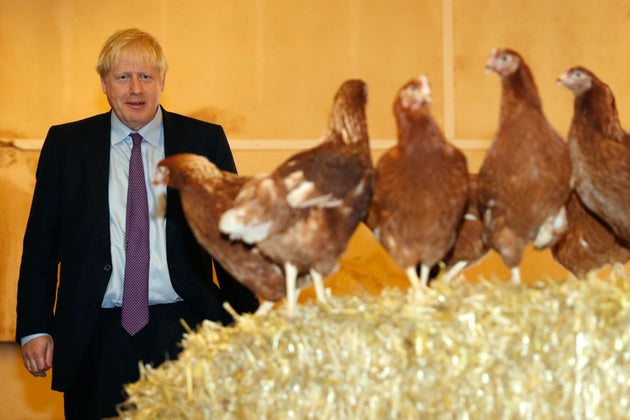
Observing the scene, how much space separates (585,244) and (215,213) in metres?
0.84

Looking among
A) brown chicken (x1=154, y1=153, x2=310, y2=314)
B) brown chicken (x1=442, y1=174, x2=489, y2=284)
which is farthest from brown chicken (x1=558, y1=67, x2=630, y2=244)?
brown chicken (x1=154, y1=153, x2=310, y2=314)

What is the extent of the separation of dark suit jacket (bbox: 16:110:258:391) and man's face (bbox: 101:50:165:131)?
0.29 ft

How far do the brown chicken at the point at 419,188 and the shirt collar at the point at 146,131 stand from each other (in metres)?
1.06

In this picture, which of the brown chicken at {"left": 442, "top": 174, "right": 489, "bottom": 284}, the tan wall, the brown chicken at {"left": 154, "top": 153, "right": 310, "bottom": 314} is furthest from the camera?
the tan wall

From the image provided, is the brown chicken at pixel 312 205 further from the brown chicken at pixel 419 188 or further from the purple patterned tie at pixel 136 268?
the purple patterned tie at pixel 136 268

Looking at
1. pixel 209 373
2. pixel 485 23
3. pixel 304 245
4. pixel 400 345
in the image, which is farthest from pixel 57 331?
pixel 485 23

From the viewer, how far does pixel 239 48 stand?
3814 mm

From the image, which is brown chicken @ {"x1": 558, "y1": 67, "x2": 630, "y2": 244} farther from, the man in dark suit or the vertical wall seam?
the vertical wall seam

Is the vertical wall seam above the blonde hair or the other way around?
the other way around

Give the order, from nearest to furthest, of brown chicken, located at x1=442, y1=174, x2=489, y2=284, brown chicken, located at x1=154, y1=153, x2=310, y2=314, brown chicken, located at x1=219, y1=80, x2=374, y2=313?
brown chicken, located at x1=219, y1=80, x2=374, y2=313 → brown chicken, located at x1=154, y1=153, x2=310, y2=314 → brown chicken, located at x1=442, y1=174, x2=489, y2=284

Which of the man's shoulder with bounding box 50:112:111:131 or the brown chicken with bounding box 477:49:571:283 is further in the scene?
the man's shoulder with bounding box 50:112:111:131

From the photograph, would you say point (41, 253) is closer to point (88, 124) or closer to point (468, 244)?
point (88, 124)

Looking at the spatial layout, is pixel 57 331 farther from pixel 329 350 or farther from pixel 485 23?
pixel 485 23

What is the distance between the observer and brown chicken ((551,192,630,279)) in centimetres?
179
